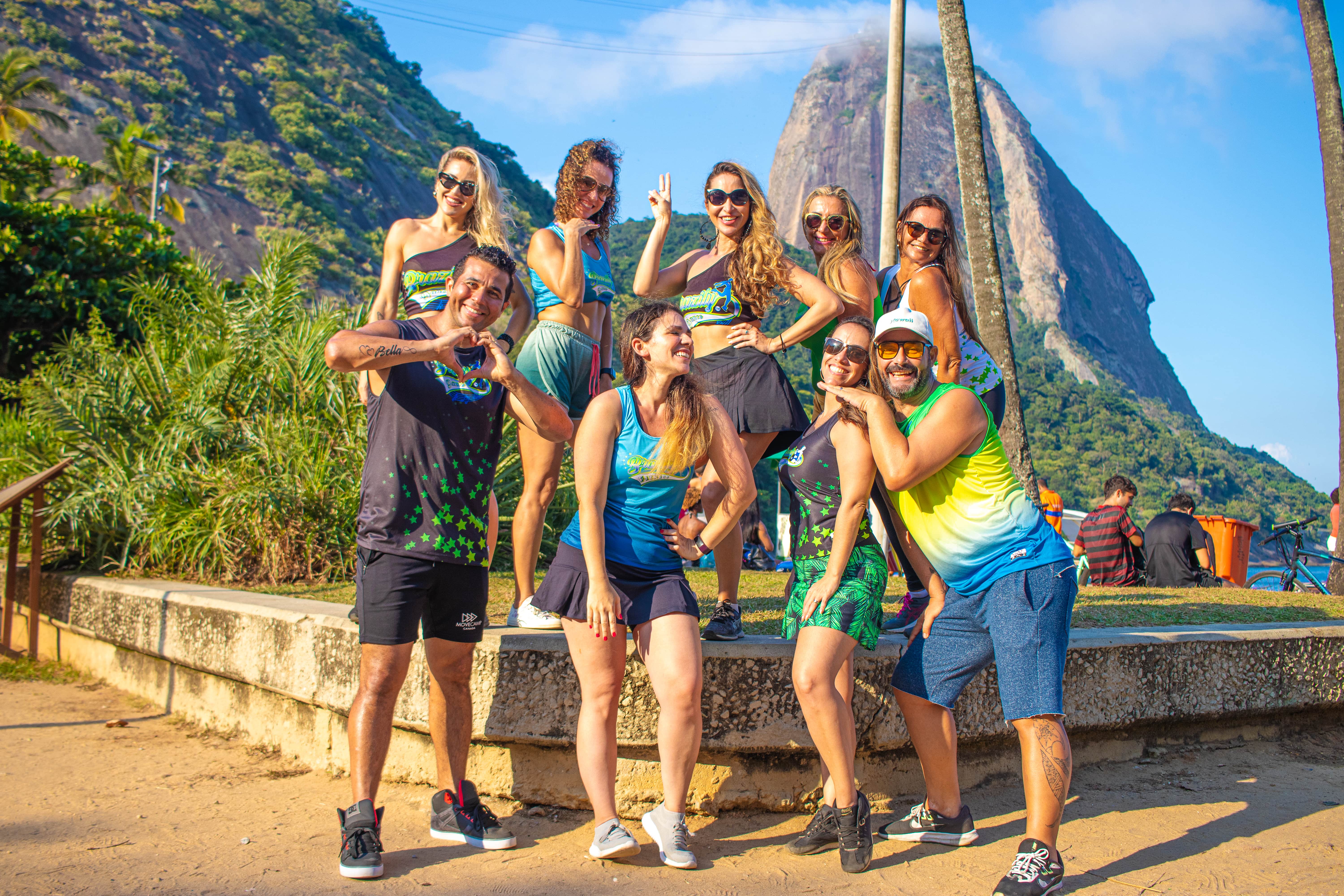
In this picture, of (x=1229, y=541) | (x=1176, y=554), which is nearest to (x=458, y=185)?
(x=1176, y=554)

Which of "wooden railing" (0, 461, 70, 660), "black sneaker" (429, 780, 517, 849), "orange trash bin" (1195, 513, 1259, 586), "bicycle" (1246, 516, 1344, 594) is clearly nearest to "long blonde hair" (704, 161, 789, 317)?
"black sneaker" (429, 780, 517, 849)

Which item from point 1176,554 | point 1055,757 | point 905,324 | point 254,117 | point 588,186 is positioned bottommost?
point 1055,757

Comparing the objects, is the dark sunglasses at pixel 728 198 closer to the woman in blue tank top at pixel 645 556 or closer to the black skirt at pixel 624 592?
the woman in blue tank top at pixel 645 556

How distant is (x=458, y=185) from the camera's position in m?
4.20

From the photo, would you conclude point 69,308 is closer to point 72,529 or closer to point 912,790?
point 72,529

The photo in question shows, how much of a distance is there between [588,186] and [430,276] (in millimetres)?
843

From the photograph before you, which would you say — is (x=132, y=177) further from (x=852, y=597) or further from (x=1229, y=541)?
(x=852, y=597)

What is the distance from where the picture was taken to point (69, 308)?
1368cm

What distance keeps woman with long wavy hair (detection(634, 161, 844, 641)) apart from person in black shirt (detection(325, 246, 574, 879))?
0.88 m

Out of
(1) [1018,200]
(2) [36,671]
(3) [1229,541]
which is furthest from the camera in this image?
(1) [1018,200]

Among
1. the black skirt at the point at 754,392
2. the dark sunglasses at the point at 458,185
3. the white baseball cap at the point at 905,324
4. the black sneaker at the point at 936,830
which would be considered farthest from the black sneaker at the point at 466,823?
the dark sunglasses at the point at 458,185

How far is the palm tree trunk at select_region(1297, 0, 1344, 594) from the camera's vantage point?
7.96 meters

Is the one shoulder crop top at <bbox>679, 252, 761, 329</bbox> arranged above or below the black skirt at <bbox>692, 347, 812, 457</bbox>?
above

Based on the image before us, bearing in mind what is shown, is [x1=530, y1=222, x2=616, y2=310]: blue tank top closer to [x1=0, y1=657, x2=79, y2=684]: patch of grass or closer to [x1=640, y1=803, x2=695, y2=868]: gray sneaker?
[x1=640, y1=803, x2=695, y2=868]: gray sneaker
